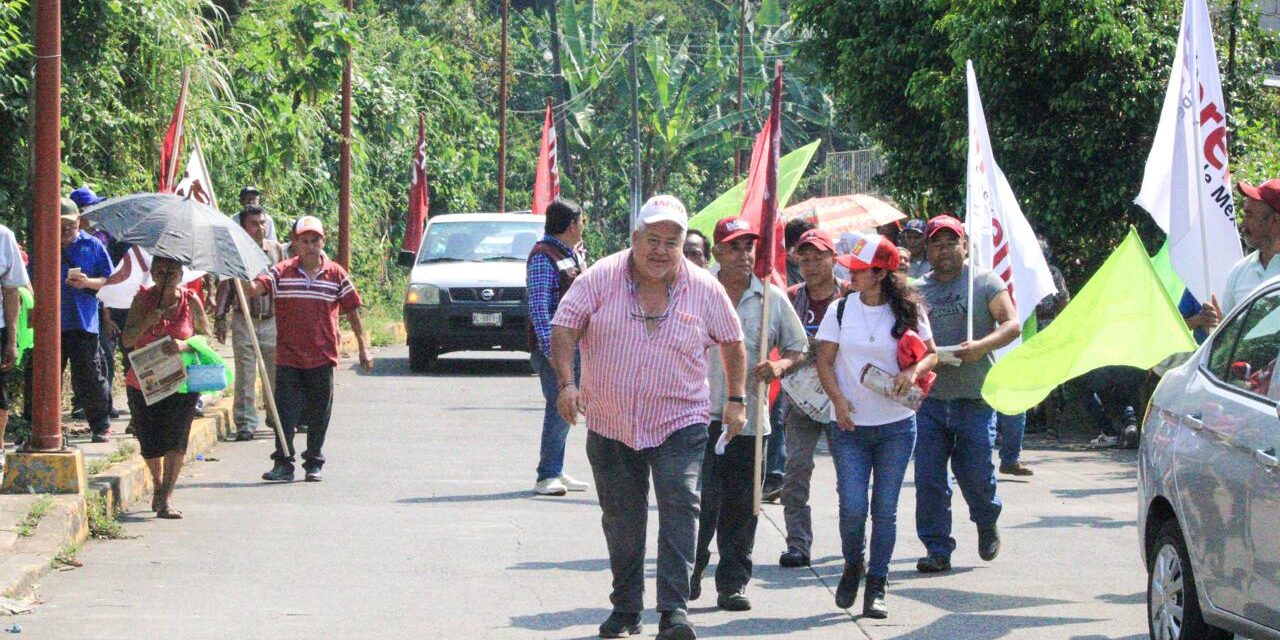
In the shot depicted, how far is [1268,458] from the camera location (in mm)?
5480

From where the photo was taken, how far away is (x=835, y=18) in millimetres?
21484

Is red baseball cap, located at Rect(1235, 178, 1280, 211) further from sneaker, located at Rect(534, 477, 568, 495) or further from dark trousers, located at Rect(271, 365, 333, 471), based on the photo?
dark trousers, located at Rect(271, 365, 333, 471)

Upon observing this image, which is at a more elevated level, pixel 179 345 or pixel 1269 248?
pixel 1269 248

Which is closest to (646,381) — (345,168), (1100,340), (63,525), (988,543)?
(1100,340)

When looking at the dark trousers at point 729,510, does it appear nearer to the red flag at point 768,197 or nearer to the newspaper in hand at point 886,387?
the newspaper in hand at point 886,387

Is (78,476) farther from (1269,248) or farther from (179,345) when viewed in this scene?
(1269,248)

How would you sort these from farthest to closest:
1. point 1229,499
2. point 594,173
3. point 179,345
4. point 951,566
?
point 594,173
point 179,345
point 951,566
point 1229,499

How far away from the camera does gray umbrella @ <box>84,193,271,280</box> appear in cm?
973

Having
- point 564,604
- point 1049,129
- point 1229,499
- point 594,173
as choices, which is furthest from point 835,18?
point 594,173

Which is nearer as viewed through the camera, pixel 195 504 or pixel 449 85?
pixel 195 504

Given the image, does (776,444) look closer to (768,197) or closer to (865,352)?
(768,197)

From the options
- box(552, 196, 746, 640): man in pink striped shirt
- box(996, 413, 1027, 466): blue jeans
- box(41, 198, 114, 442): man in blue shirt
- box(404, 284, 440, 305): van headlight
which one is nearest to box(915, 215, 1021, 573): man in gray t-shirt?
box(552, 196, 746, 640): man in pink striped shirt

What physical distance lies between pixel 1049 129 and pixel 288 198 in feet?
38.3

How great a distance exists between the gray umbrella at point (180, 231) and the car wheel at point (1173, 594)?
5603 millimetres
